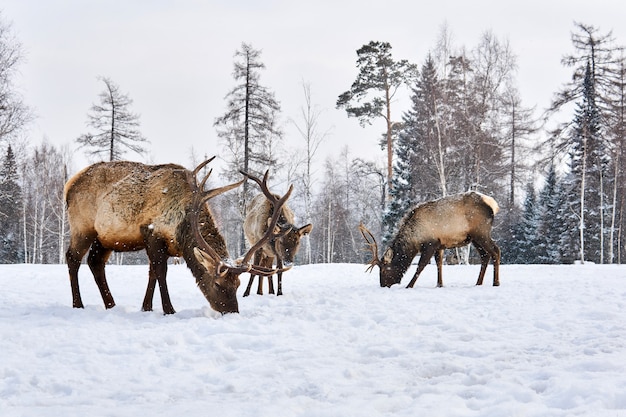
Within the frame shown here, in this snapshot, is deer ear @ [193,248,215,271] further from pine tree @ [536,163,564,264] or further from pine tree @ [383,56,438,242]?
pine tree @ [536,163,564,264]

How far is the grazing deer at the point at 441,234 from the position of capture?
934 centimetres

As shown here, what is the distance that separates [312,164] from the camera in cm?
2505

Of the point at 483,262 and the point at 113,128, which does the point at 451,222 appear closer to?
the point at 483,262

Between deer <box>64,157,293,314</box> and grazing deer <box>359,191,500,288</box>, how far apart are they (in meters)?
4.52

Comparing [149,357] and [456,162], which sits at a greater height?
[456,162]

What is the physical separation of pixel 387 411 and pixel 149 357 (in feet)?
6.76

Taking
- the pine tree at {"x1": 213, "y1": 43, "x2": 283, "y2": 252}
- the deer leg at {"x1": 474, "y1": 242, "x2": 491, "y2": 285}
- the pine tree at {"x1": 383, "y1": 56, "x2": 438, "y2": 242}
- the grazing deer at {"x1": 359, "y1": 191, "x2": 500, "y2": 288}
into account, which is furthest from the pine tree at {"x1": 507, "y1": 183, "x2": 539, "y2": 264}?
the grazing deer at {"x1": 359, "y1": 191, "x2": 500, "y2": 288}

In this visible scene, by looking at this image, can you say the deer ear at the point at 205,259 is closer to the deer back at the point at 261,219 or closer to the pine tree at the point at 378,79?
the deer back at the point at 261,219

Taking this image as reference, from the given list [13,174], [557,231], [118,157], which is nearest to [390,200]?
[557,231]

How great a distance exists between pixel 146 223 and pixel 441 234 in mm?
6232

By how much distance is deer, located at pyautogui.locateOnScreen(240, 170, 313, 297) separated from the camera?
7762 millimetres

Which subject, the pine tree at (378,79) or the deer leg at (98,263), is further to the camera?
the pine tree at (378,79)

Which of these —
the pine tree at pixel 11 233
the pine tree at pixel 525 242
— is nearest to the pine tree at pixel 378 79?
the pine tree at pixel 525 242

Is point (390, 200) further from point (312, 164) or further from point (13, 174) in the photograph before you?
point (13, 174)
